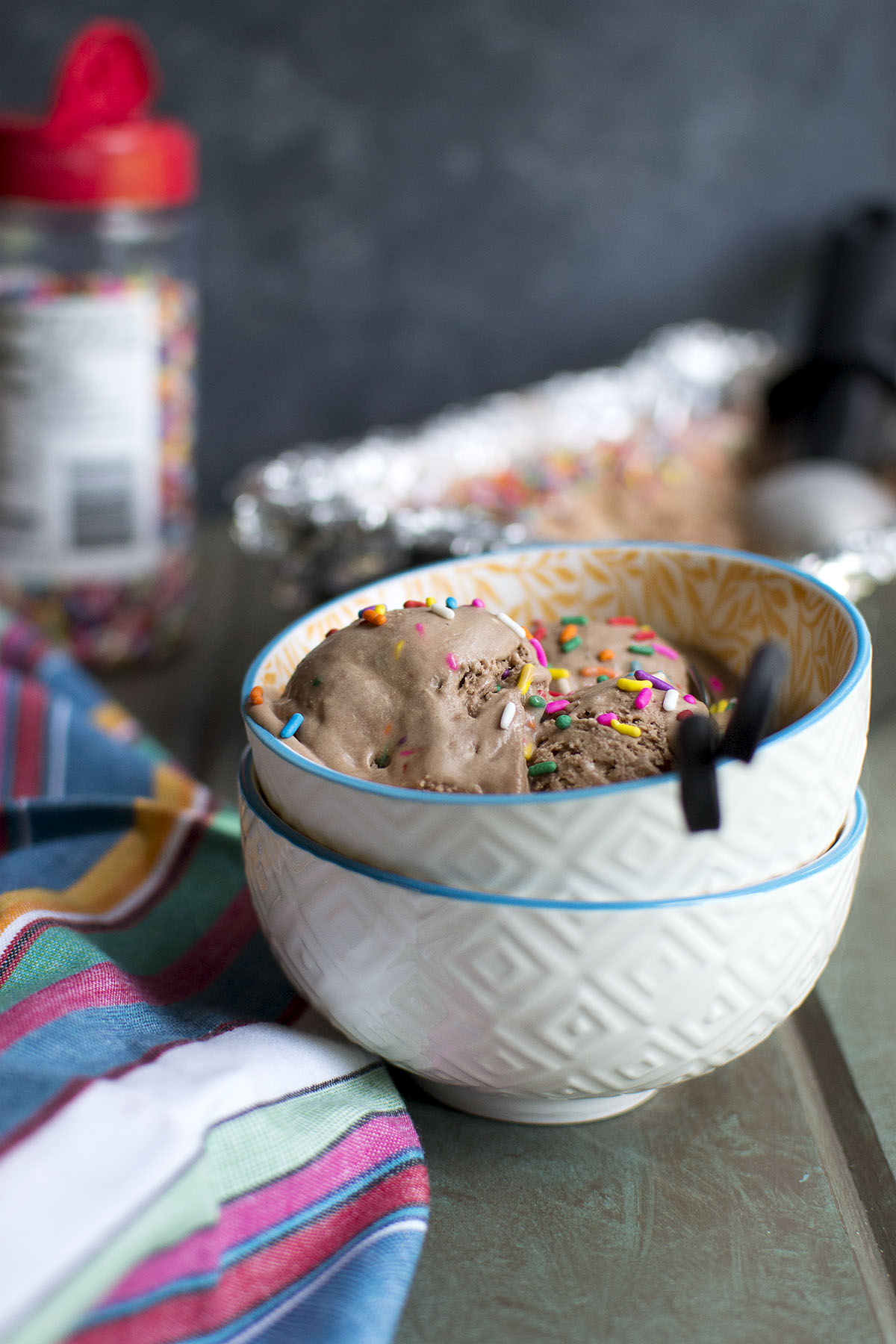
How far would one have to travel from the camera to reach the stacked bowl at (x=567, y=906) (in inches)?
13.5

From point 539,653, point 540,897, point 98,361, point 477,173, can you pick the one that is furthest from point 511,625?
point 477,173

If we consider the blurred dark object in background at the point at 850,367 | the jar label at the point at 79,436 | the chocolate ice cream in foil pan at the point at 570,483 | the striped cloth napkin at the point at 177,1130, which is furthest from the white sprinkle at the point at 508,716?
the blurred dark object in background at the point at 850,367

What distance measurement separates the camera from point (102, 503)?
2.79 feet

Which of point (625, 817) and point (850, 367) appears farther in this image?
point (850, 367)

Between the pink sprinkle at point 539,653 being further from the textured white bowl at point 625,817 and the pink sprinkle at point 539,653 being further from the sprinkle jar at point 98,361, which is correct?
the sprinkle jar at point 98,361

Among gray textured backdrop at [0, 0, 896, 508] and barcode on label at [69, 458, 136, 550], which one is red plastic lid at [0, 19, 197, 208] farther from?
gray textured backdrop at [0, 0, 896, 508]

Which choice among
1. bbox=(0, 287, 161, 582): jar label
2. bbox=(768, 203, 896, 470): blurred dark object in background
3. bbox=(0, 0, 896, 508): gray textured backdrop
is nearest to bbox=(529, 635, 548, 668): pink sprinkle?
bbox=(0, 287, 161, 582): jar label

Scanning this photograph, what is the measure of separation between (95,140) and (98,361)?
0.44 feet

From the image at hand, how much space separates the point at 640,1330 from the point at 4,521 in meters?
0.68

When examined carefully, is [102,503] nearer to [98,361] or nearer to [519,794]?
[98,361]

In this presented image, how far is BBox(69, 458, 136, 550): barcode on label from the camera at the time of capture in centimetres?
84

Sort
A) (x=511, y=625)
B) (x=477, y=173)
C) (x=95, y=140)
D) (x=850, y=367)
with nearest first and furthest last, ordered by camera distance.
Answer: (x=511, y=625)
(x=95, y=140)
(x=850, y=367)
(x=477, y=173)

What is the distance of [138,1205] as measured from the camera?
318mm

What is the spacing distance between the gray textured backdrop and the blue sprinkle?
2.83 ft
